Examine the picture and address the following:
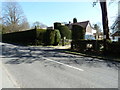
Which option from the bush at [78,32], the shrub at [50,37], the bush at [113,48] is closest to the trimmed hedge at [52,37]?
the shrub at [50,37]

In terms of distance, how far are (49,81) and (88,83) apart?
5.12 ft

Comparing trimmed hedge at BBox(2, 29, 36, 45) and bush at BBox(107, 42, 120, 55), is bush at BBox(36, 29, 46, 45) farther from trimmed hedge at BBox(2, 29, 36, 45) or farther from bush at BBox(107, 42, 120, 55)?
bush at BBox(107, 42, 120, 55)

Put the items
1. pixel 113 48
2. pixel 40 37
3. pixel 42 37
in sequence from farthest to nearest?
pixel 42 37
pixel 40 37
pixel 113 48

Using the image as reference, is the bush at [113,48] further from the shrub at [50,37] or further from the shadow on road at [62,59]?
the shrub at [50,37]

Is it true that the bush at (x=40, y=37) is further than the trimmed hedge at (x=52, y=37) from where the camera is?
Yes

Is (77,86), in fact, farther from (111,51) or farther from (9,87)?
(111,51)

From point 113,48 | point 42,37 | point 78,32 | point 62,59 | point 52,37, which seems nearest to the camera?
point 62,59

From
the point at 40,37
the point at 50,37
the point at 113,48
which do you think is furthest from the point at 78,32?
the point at 113,48

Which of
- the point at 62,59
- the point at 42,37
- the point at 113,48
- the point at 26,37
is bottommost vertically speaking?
the point at 62,59

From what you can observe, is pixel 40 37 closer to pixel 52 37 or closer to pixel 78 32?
pixel 52 37

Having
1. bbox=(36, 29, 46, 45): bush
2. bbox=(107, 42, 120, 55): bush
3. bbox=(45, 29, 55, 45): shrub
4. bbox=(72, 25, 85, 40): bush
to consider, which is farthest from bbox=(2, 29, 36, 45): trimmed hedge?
bbox=(107, 42, 120, 55): bush

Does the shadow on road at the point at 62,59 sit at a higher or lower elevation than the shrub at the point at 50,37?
lower

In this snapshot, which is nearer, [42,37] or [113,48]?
[113,48]

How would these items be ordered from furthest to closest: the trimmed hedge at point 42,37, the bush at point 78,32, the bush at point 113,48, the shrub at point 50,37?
the trimmed hedge at point 42,37 < the shrub at point 50,37 < the bush at point 78,32 < the bush at point 113,48
